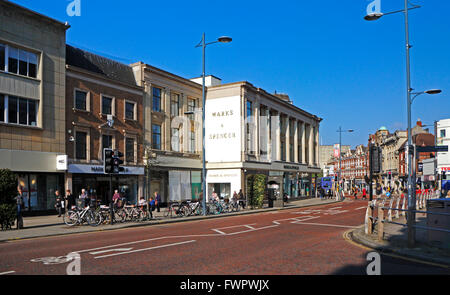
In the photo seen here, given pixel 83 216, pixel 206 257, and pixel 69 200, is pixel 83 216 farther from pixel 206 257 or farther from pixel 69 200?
pixel 206 257

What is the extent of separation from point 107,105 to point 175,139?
28.6 ft

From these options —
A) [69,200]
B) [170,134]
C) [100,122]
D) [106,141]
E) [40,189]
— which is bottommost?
[69,200]

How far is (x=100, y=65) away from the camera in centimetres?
3155

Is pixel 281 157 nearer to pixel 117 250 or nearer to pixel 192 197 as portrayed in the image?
pixel 192 197

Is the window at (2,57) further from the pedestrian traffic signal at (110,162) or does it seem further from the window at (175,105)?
the window at (175,105)

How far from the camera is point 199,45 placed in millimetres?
25938

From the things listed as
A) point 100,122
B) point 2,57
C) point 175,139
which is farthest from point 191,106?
point 2,57

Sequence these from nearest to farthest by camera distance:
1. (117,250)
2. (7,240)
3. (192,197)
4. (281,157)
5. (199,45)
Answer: (117,250), (7,240), (199,45), (192,197), (281,157)

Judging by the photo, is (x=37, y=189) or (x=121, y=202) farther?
(x=37, y=189)

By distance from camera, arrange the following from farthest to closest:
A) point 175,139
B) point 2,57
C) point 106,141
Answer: point 175,139
point 106,141
point 2,57

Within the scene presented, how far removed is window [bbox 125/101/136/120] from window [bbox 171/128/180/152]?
557 cm

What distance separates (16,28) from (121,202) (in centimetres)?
1262

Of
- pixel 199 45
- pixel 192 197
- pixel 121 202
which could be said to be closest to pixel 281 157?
pixel 192 197


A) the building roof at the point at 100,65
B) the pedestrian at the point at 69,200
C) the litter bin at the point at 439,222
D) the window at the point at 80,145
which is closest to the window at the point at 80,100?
the window at the point at 80,145
